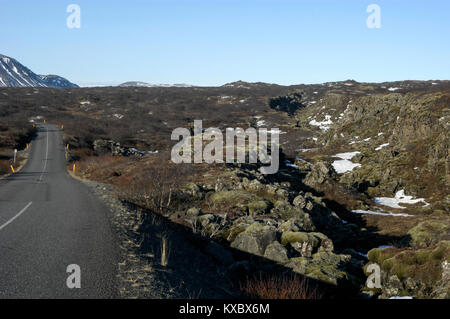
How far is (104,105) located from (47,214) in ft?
340

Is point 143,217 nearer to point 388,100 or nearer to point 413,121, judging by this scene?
point 413,121

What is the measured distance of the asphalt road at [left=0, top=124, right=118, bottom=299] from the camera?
6.21 m

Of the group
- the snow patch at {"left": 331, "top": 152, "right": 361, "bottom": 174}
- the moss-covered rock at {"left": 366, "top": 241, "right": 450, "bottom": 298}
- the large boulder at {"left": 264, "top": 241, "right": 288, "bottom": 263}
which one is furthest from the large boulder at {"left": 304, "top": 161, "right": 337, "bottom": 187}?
the moss-covered rock at {"left": 366, "top": 241, "right": 450, "bottom": 298}

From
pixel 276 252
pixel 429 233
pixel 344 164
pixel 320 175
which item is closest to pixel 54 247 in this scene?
pixel 276 252

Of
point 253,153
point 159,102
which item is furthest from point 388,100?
point 159,102

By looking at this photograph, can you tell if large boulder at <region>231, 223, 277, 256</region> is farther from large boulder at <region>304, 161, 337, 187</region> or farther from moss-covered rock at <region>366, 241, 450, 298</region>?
large boulder at <region>304, 161, 337, 187</region>

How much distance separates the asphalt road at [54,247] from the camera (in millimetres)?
6213

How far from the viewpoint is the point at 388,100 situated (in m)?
60.8

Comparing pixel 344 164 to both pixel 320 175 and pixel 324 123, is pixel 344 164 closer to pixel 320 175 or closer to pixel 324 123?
pixel 320 175

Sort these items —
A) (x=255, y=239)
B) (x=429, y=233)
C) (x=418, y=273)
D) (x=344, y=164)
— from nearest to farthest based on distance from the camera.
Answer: (x=418, y=273) → (x=255, y=239) → (x=429, y=233) → (x=344, y=164)

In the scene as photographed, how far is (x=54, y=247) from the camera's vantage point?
27.7 feet

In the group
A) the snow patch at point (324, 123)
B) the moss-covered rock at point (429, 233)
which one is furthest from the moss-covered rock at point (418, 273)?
the snow patch at point (324, 123)

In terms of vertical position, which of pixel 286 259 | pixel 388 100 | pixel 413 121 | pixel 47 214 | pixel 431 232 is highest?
pixel 388 100
